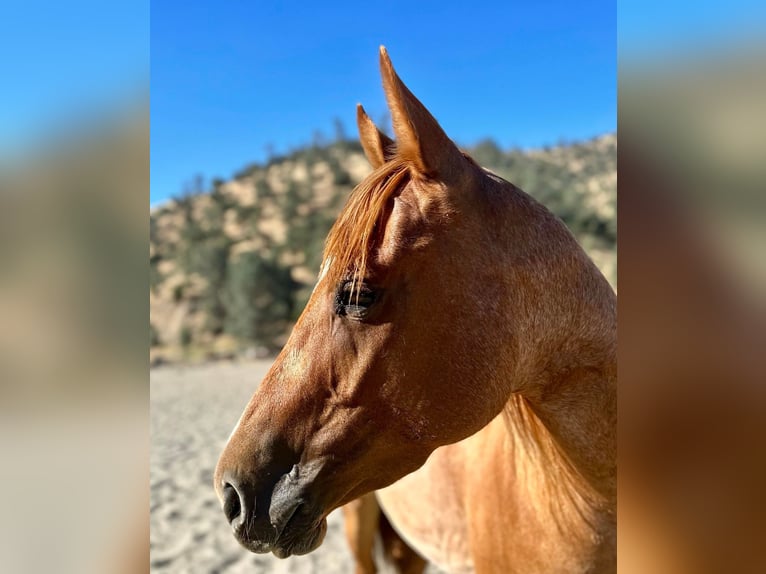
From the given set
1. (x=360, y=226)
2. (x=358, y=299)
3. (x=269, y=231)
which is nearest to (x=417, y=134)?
(x=360, y=226)

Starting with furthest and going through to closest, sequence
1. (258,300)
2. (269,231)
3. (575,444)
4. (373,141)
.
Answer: (269,231), (258,300), (373,141), (575,444)

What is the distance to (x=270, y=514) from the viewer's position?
1242mm

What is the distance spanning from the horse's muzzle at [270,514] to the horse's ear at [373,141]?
3.05ft

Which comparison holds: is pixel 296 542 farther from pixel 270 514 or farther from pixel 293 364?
pixel 293 364

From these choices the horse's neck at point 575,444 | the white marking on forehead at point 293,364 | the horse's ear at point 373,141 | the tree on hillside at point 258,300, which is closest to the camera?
the white marking on forehead at point 293,364

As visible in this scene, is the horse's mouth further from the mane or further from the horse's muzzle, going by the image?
the mane

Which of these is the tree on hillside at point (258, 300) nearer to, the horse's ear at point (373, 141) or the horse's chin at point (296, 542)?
the horse's ear at point (373, 141)

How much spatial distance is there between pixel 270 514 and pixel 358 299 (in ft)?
1.68

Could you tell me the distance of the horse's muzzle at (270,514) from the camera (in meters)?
1.24

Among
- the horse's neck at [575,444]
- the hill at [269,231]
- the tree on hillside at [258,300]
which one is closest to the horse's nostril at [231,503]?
the horse's neck at [575,444]
